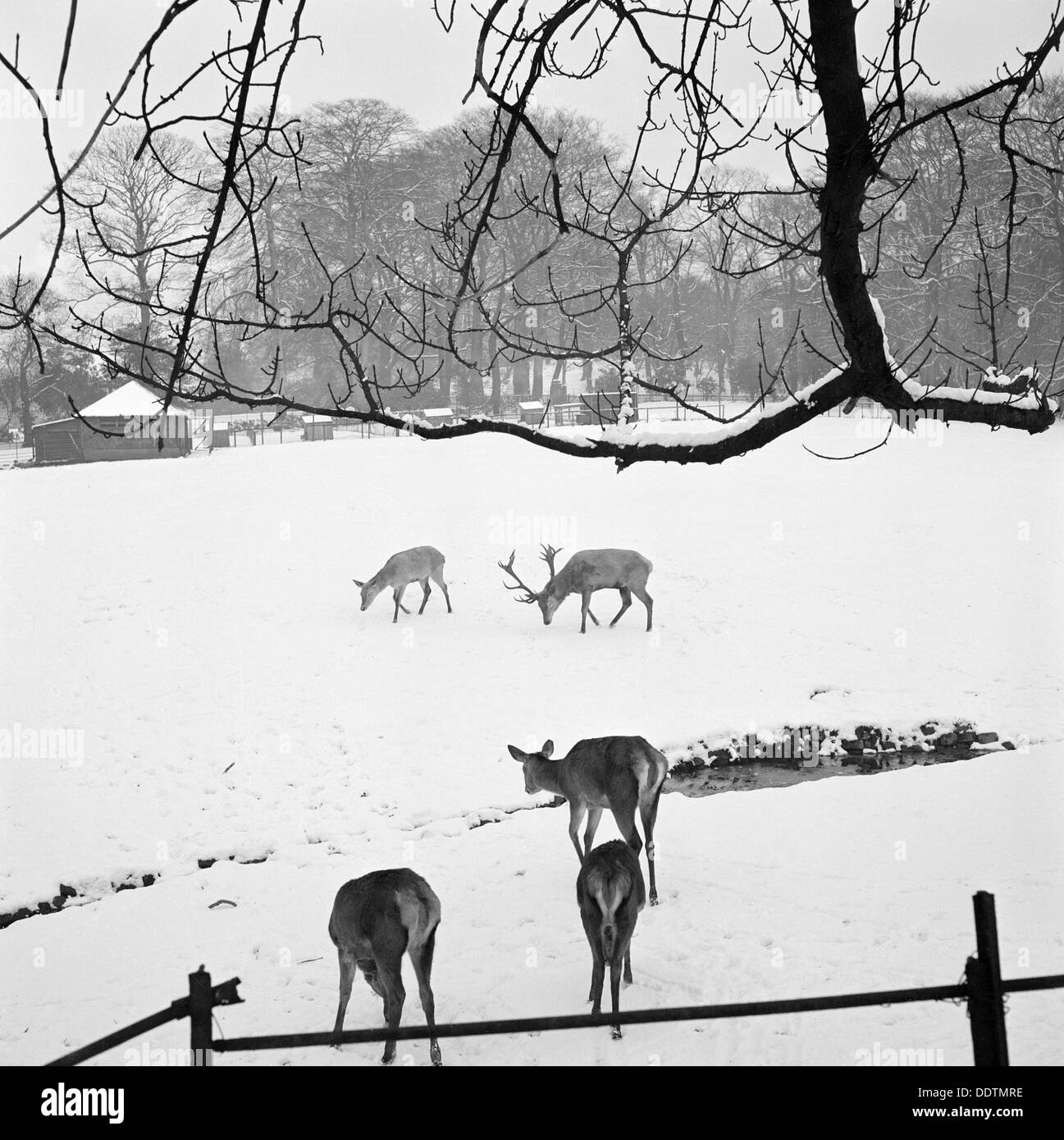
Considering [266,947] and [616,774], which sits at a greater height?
[616,774]

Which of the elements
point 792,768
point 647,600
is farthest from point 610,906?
point 647,600

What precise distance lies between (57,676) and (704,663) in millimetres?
9306

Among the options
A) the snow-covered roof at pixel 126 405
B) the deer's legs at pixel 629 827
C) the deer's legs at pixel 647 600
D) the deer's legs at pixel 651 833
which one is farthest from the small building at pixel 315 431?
the deer's legs at pixel 629 827

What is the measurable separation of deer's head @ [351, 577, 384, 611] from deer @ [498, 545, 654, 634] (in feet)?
7.13

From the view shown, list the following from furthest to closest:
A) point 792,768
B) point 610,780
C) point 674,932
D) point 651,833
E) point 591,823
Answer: point 792,768 → point 591,823 → point 651,833 → point 610,780 → point 674,932

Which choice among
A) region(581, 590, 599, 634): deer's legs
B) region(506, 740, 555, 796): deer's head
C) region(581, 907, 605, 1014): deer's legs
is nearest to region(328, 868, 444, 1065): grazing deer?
region(581, 907, 605, 1014): deer's legs

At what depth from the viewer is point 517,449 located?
3250cm

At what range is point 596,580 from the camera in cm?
1720

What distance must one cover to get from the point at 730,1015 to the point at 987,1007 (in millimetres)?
655

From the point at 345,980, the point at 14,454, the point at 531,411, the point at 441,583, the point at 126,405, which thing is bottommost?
the point at 345,980

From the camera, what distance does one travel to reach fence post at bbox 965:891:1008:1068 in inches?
109

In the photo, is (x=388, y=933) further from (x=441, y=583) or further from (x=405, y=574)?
(x=441, y=583)
